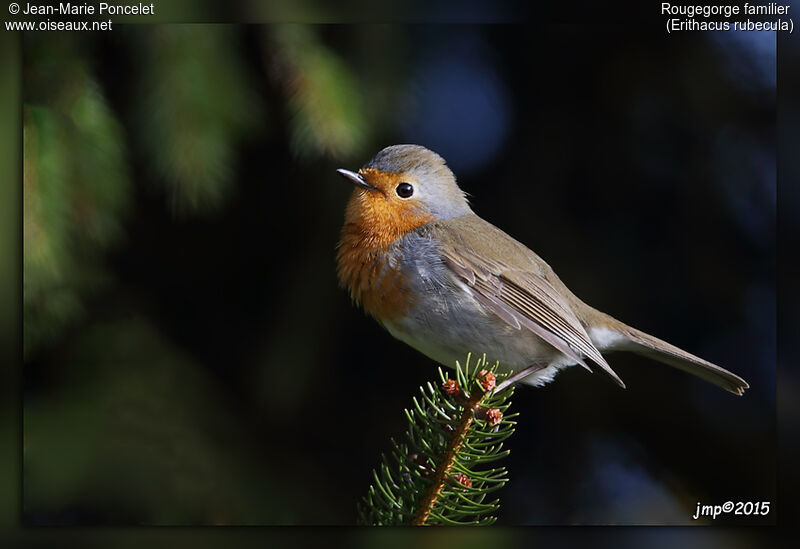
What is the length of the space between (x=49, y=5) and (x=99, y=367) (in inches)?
47.1

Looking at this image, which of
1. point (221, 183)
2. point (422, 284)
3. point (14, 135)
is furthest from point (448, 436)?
point (14, 135)

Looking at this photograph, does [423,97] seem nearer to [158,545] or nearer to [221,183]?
[221,183]

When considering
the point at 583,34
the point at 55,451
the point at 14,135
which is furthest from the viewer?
the point at 583,34

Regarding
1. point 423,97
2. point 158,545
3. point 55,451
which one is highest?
point 423,97

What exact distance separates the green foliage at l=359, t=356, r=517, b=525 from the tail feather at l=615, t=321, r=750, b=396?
38.1 inches

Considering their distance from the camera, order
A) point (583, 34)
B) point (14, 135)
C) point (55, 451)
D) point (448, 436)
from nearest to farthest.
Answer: point (448, 436) < point (14, 135) < point (55, 451) < point (583, 34)

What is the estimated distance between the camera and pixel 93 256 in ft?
8.72

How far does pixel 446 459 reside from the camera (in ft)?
6.43

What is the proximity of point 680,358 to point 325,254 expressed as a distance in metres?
1.35

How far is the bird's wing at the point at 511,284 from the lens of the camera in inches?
100

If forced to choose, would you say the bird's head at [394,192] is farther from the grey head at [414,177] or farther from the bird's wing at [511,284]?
the bird's wing at [511,284]

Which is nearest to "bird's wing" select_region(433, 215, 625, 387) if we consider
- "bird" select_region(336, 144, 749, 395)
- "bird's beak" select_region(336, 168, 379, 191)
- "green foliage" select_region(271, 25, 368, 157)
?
"bird" select_region(336, 144, 749, 395)

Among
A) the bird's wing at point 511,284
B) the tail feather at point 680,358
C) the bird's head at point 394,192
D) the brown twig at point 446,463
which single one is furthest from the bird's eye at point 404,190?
the brown twig at point 446,463

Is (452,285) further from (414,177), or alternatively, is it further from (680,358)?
(680,358)
